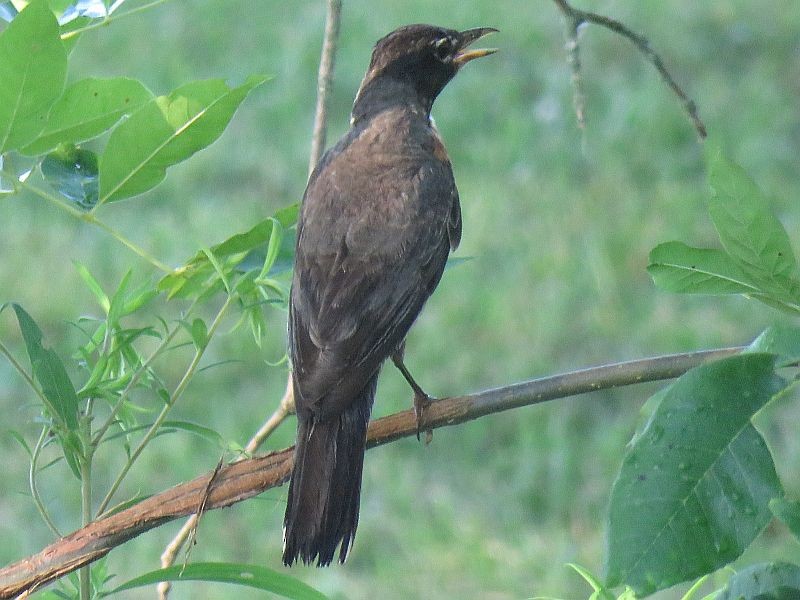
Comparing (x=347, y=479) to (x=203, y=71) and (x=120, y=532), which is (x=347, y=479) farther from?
(x=203, y=71)

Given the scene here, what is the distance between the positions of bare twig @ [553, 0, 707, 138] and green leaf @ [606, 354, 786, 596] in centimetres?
82

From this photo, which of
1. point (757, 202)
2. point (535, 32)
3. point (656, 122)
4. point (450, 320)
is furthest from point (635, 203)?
point (757, 202)

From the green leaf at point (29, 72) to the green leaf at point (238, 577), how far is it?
0.61 meters

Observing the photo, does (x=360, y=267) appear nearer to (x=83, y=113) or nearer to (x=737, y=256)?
(x=83, y=113)

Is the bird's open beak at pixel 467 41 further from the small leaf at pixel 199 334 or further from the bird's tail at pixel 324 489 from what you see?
the small leaf at pixel 199 334

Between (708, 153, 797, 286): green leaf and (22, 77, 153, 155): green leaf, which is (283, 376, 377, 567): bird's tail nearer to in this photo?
(22, 77, 153, 155): green leaf

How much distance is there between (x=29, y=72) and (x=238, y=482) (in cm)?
66

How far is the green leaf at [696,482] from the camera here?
1.19m

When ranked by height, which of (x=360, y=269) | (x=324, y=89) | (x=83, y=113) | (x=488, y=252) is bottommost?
(x=83, y=113)

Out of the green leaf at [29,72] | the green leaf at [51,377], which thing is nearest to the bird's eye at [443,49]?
the green leaf at [29,72]

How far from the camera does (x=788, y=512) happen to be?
1204mm

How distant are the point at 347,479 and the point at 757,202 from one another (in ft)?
4.87

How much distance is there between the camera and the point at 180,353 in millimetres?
6746

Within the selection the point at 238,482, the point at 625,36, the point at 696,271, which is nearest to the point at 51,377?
the point at 238,482
